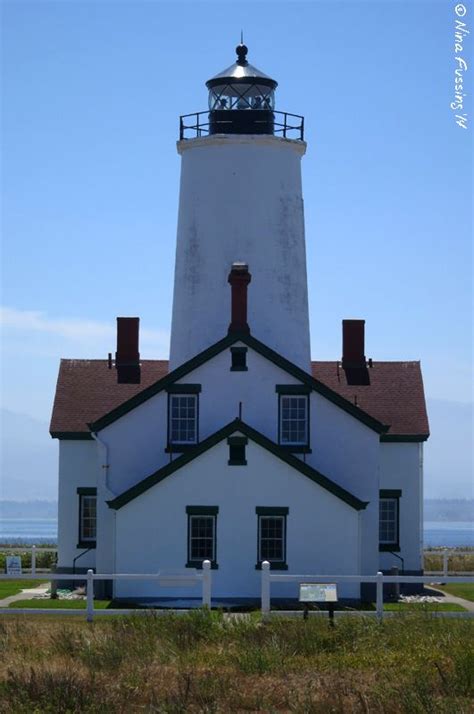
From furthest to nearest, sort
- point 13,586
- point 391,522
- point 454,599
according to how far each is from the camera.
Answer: point 13,586 < point 391,522 < point 454,599

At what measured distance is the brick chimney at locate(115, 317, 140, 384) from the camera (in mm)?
35312

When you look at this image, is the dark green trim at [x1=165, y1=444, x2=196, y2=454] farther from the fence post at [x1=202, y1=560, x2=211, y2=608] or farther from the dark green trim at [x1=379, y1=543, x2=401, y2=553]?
the fence post at [x1=202, y1=560, x2=211, y2=608]

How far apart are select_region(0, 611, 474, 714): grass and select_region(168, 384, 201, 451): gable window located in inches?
363

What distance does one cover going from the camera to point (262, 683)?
58.2ft

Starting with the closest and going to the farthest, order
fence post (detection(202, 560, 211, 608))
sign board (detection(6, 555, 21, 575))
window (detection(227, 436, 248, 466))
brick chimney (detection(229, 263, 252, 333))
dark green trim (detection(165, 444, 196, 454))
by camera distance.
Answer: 1. fence post (detection(202, 560, 211, 608))
2. window (detection(227, 436, 248, 466))
3. dark green trim (detection(165, 444, 196, 454))
4. brick chimney (detection(229, 263, 252, 333))
5. sign board (detection(6, 555, 21, 575))

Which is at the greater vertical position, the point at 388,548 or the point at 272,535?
the point at 272,535

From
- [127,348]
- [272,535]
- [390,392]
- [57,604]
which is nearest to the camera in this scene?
[57,604]

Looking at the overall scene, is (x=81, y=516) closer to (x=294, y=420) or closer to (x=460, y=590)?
(x=294, y=420)

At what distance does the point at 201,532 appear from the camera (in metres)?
28.8

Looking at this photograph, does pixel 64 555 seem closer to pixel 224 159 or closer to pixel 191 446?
pixel 191 446

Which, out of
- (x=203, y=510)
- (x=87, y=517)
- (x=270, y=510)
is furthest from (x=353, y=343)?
(x=203, y=510)

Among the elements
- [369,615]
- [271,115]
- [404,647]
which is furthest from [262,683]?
[271,115]

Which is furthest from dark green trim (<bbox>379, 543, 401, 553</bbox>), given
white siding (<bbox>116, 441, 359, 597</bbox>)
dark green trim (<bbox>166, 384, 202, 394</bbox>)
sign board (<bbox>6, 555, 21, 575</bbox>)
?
sign board (<bbox>6, 555, 21, 575</bbox>)

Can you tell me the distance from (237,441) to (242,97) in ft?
29.3
